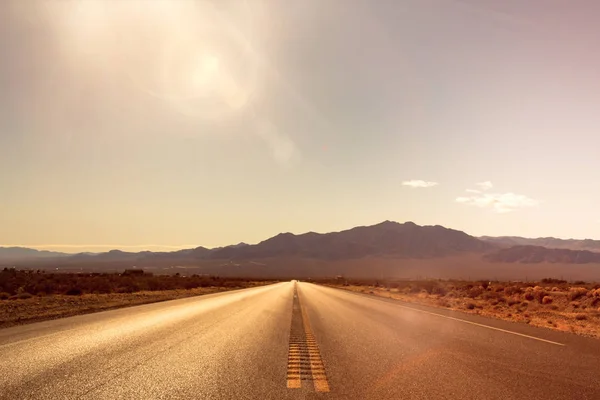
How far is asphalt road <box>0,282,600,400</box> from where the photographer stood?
17.3ft

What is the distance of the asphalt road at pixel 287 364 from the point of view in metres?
5.27

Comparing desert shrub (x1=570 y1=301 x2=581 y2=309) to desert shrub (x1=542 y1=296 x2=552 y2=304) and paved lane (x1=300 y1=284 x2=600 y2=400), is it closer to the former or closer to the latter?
desert shrub (x1=542 y1=296 x2=552 y2=304)

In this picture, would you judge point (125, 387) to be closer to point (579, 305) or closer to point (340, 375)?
point (340, 375)

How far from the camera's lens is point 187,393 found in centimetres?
504

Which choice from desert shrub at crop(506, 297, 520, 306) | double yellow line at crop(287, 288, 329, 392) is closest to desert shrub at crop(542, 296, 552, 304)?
desert shrub at crop(506, 297, 520, 306)

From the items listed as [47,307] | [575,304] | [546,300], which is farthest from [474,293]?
[47,307]

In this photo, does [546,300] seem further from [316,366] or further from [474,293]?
[316,366]

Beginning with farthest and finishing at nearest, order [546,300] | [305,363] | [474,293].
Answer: [474,293] → [546,300] → [305,363]

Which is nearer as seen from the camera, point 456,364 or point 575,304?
point 456,364

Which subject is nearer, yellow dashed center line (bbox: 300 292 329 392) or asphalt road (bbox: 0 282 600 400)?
asphalt road (bbox: 0 282 600 400)

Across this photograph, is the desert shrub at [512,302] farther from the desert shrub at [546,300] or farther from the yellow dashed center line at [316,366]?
the yellow dashed center line at [316,366]

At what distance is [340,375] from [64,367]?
3.95 m

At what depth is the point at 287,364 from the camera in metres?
7.09

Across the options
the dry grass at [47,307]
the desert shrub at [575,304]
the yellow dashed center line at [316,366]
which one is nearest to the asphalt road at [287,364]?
the yellow dashed center line at [316,366]
